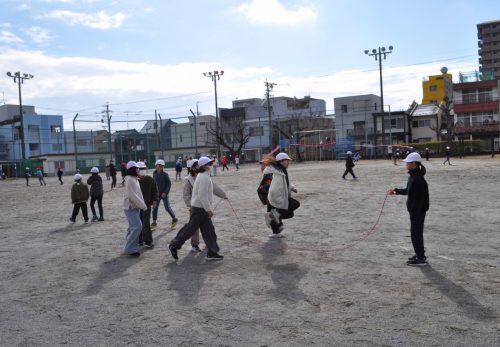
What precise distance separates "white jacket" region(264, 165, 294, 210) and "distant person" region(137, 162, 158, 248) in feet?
7.39

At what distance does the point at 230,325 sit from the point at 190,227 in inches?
120

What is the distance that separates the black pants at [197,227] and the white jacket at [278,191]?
183 cm

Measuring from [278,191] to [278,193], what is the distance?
4 centimetres

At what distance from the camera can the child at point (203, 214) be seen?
7.76m

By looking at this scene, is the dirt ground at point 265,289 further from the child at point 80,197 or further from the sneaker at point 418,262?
the child at point 80,197

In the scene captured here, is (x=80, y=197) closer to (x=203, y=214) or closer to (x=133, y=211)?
(x=133, y=211)

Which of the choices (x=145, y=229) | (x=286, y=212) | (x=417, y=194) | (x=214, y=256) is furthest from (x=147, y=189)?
(x=417, y=194)

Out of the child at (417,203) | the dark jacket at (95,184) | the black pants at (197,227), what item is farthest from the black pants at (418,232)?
the dark jacket at (95,184)

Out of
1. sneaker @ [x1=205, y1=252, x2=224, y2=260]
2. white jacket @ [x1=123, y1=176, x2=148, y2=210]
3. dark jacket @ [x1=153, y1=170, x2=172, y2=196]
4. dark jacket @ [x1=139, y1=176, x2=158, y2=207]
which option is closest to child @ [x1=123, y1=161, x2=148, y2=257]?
white jacket @ [x1=123, y1=176, x2=148, y2=210]

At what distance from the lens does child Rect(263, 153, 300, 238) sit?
937cm

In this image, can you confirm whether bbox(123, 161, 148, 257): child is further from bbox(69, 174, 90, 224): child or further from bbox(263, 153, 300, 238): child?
bbox(69, 174, 90, 224): child

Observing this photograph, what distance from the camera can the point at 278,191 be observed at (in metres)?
9.34

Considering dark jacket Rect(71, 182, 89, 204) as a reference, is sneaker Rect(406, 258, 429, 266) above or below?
below

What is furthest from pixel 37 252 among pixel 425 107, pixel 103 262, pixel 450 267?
pixel 425 107
